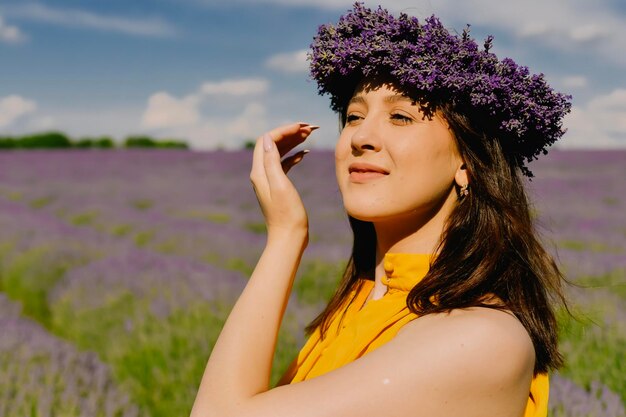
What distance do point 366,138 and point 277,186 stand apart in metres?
0.26

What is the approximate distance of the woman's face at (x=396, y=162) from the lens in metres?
1.69

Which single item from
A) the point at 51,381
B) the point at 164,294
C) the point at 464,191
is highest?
the point at 464,191

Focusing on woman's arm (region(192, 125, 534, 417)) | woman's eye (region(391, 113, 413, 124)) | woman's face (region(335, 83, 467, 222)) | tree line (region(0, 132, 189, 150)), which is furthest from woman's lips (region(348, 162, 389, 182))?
tree line (region(0, 132, 189, 150))

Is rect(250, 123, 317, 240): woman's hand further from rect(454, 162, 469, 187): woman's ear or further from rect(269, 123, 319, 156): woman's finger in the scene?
rect(454, 162, 469, 187): woman's ear

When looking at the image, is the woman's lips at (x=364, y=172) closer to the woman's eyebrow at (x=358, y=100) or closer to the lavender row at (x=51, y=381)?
the woman's eyebrow at (x=358, y=100)

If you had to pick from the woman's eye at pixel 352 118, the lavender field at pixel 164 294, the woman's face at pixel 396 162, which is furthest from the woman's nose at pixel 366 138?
the lavender field at pixel 164 294

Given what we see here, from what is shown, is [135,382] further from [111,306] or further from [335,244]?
[335,244]

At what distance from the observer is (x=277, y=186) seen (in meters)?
1.76

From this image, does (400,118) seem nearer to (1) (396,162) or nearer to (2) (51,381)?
(1) (396,162)

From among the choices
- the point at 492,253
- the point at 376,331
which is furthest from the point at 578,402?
the point at 376,331

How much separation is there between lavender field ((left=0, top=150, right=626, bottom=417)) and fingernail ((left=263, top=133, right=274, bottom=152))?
101cm

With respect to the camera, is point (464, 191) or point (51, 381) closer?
point (464, 191)

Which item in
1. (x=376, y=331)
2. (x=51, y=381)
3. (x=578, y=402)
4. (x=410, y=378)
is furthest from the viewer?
(x=51, y=381)

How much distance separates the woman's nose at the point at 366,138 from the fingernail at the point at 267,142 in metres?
0.26
